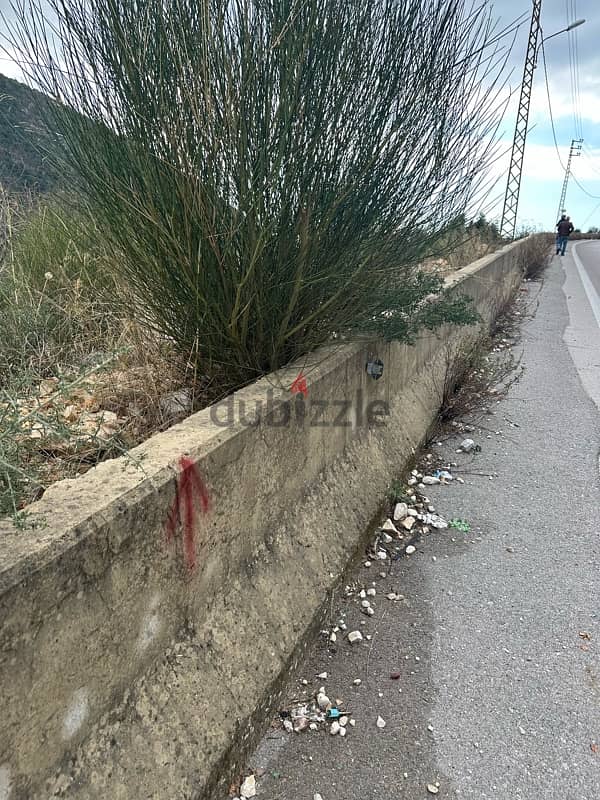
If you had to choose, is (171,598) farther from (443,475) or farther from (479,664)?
(443,475)

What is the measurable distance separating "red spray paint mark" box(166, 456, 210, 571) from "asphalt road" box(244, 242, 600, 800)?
2.43ft

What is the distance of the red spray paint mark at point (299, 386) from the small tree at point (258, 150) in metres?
0.31

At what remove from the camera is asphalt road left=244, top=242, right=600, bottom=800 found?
5.90 feet

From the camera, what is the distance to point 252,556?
2.20m

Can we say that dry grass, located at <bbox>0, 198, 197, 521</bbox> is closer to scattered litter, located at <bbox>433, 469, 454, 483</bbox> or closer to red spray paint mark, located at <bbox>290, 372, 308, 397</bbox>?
red spray paint mark, located at <bbox>290, 372, 308, 397</bbox>

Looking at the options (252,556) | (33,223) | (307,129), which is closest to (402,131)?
(307,129)

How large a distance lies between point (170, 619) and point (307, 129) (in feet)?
6.76

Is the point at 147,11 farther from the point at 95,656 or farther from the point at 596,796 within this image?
the point at 596,796

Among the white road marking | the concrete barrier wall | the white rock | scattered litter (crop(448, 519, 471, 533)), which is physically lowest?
the white road marking

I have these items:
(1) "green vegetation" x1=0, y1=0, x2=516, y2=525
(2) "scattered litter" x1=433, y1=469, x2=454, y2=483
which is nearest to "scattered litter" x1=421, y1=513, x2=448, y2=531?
(2) "scattered litter" x1=433, y1=469, x2=454, y2=483

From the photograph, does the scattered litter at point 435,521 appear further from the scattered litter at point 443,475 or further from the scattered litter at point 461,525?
the scattered litter at point 443,475

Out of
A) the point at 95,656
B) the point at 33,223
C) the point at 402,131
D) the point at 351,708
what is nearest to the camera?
the point at 95,656

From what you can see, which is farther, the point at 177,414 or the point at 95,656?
the point at 177,414

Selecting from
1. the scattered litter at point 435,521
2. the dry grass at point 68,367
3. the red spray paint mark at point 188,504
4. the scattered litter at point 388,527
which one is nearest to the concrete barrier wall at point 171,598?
the red spray paint mark at point 188,504
